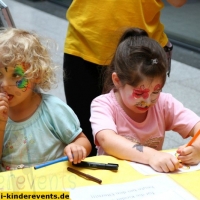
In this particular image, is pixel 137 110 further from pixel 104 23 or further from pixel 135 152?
pixel 104 23

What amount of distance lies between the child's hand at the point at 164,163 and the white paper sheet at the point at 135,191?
0.06 meters

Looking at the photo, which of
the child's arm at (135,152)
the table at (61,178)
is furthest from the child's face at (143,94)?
the table at (61,178)

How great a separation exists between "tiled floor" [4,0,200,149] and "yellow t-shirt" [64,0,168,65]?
137 mm

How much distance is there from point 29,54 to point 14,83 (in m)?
0.10

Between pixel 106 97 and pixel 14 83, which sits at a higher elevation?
pixel 14 83

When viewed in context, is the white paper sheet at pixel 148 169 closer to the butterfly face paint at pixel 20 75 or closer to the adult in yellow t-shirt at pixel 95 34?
the butterfly face paint at pixel 20 75

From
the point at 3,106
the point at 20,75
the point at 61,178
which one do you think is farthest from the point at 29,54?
the point at 61,178

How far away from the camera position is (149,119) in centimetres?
142

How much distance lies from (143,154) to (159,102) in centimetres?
30

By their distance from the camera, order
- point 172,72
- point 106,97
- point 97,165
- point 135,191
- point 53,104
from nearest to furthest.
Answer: point 135,191
point 97,165
point 53,104
point 106,97
point 172,72

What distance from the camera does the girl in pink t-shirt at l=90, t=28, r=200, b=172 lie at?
1222mm

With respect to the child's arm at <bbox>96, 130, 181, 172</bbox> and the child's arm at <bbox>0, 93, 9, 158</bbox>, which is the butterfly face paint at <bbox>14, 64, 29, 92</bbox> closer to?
the child's arm at <bbox>0, 93, 9, 158</bbox>

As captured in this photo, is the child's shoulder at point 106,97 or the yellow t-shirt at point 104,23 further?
the yellow t-shirt at point 104,23

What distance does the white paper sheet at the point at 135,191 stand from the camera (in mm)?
973
